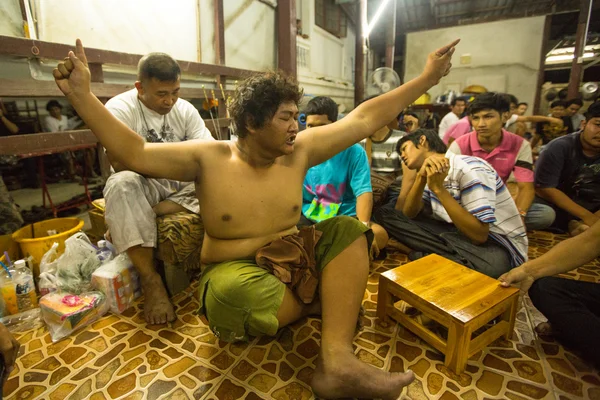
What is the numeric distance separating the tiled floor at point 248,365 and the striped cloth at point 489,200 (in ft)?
1.71

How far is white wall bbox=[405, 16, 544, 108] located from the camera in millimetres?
10984

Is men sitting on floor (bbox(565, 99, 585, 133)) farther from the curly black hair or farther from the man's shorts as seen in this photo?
the curly black hair

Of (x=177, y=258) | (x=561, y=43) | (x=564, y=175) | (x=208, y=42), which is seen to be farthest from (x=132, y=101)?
(x=561, y=43)

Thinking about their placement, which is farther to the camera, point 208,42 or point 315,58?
point 315,58

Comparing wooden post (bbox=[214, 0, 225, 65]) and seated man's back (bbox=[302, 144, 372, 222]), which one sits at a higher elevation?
wooden post (bbox=[214, 0, 225, 65])

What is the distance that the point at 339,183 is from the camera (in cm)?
312

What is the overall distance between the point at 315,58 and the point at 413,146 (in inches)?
296

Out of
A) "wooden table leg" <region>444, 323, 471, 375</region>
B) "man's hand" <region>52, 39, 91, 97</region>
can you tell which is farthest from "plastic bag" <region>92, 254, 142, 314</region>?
"wooden table leg" <region>444, 323, 471, 375</region>

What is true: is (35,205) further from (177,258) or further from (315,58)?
(315,58)

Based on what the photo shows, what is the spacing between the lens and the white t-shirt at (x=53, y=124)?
237 inches

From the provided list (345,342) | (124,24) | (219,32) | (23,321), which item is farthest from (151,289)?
(219,32)

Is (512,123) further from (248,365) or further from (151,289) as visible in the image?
(151,289)

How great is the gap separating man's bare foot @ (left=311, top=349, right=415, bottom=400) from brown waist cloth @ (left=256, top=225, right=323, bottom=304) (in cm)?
41

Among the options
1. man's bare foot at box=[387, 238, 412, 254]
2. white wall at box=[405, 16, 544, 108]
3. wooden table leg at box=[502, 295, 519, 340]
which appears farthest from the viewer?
white wall at box=[405, 16, 544, 108]
